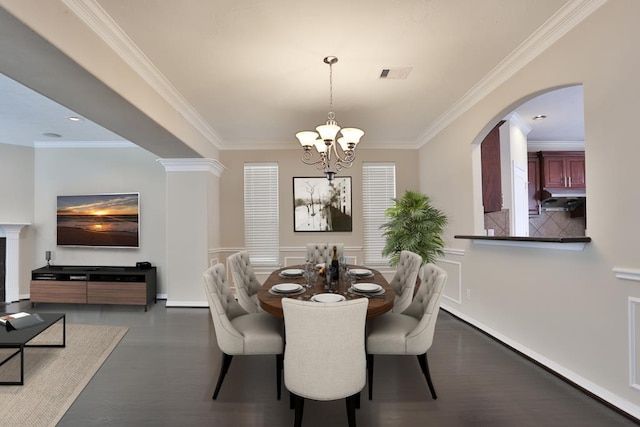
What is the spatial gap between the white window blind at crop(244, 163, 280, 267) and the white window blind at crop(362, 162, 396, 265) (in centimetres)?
161

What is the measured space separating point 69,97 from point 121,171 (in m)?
3.22

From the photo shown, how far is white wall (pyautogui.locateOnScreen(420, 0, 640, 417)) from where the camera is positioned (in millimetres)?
1979

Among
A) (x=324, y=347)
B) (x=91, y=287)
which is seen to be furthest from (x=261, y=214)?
(x=324, y=347)

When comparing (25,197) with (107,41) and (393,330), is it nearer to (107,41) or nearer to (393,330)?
(107,41)

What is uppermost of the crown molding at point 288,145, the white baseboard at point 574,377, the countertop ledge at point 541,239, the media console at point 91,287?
the crown molding at point 288,145

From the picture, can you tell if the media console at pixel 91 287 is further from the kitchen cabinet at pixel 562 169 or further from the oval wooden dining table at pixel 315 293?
the kitchen cabinet at pixel 562 169

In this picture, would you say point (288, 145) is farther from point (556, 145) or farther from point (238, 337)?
point (556, 145)

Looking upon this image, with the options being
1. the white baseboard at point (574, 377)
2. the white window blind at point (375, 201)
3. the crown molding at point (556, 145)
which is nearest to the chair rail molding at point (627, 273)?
the white baseboard at point (574, 377)

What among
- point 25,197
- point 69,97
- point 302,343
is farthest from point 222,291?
point 25,197

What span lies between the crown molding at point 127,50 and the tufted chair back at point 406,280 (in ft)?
10.2

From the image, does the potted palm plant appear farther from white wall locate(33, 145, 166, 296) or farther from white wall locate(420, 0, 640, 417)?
white wall locate(33, 145, 166, 296)

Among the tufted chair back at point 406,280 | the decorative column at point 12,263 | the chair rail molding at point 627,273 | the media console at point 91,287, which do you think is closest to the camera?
the chair rail molding at point 627,273

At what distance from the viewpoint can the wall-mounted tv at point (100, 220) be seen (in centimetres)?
531

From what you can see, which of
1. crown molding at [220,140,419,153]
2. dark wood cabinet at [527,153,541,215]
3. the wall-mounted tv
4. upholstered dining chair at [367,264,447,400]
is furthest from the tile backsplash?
the wall-mounted tv
